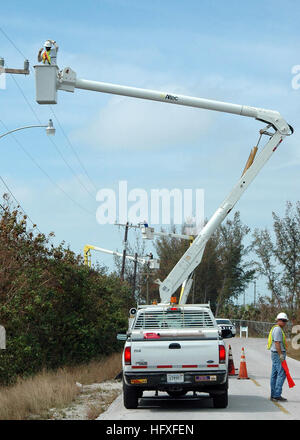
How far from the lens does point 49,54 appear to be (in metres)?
17.1

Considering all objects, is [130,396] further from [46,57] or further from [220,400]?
[46,57]

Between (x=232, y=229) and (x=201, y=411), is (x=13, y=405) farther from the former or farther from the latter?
(x=232, y=229)

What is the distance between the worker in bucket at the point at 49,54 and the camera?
56.1 feet

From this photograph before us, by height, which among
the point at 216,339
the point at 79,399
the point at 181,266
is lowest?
the point at 79,399

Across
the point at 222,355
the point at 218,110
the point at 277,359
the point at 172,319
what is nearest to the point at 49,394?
the point at 172,319

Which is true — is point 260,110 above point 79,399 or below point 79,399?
above

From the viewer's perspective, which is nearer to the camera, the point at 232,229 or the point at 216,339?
the point at 216,339

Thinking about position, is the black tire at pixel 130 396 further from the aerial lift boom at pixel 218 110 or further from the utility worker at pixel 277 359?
the aerial lift boom at pixel 218 110

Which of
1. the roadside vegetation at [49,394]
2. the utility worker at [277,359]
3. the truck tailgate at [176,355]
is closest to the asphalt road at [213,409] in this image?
the utility worker at [277,359]
